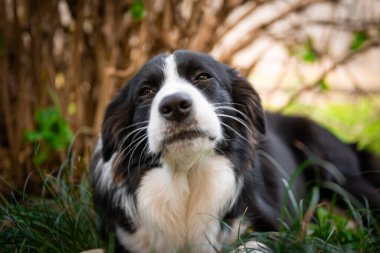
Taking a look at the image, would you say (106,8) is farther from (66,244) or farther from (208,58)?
(66,244)

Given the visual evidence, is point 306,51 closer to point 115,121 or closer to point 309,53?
point 309,53

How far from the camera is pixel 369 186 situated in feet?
12.6

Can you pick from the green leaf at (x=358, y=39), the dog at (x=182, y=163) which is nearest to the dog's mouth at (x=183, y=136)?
the dog at (x=182, y=163)

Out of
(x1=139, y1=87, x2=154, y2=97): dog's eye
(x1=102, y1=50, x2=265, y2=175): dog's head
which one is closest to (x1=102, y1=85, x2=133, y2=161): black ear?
(x1=102, y1=50, x2=265, y2=175): dog's head

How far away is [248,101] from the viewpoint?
9.62 ft

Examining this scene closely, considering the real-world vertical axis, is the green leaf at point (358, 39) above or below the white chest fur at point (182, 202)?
above

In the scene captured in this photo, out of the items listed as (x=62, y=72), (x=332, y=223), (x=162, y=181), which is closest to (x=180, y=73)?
(x=162, y=181)

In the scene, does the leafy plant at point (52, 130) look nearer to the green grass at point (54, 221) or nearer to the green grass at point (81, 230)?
the green grass at point (54, 221)

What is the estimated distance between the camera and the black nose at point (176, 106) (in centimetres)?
234

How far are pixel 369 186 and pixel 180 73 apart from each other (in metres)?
1.97

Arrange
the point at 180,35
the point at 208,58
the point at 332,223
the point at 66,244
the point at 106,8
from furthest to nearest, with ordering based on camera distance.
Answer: the point at 180,35 → the point at 106,8 → the point at 332,223 → the point at 208,58 → the point at 66,244

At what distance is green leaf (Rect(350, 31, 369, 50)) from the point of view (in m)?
4.11

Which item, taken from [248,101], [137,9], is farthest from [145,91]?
[137,9]

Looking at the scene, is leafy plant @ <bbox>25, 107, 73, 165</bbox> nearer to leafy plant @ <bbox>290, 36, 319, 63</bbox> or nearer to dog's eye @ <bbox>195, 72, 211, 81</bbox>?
dog's eye @ <bbox>195, 72, 211, 81</bbox>
